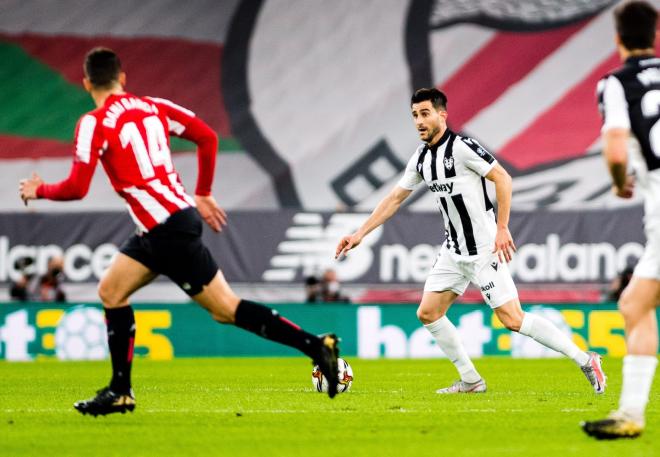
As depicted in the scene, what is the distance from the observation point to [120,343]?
7047mm

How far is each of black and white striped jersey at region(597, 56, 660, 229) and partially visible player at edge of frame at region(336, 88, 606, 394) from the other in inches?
119

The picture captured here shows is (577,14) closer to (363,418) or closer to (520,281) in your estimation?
(520,281)

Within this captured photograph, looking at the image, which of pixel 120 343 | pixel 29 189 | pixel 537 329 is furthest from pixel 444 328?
pixel 29 189

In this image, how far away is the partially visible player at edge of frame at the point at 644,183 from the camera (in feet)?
18.8

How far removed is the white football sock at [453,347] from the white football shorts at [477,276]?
28cm

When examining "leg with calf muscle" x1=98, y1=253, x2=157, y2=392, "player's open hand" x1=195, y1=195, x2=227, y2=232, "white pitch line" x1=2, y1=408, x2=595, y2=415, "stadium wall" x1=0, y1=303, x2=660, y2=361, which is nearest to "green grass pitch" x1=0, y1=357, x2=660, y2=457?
"white pitch line" x1=2, y1=408, x2=595, y2=415

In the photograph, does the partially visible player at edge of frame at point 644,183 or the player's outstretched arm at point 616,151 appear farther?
the partially visible player at edge of frame at point 644,183

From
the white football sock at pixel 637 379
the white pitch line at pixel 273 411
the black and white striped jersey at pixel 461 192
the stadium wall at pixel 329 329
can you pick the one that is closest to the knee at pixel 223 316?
the white pitch line at pixel 273 411

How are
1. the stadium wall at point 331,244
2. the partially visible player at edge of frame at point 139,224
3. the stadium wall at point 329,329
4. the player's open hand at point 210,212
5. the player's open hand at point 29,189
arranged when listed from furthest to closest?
the stadium wall at point 331,244, the stadium wall at point 329,329, the player's open hand at point 210,212, the partially visible player at edge of frame at point 139,224, the player's open hand at point 29,189

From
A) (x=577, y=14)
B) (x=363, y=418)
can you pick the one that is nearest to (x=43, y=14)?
(x=577, y=14)

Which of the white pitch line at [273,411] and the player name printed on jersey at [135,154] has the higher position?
the player name printed on jersey at [135,154]

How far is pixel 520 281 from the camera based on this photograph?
19906 millimetres

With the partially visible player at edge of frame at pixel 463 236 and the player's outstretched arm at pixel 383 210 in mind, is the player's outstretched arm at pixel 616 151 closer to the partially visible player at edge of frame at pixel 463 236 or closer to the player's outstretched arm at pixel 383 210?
the partially visible player at edge of frame at pixel 463 236

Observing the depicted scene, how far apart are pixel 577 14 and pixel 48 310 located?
12801mm
